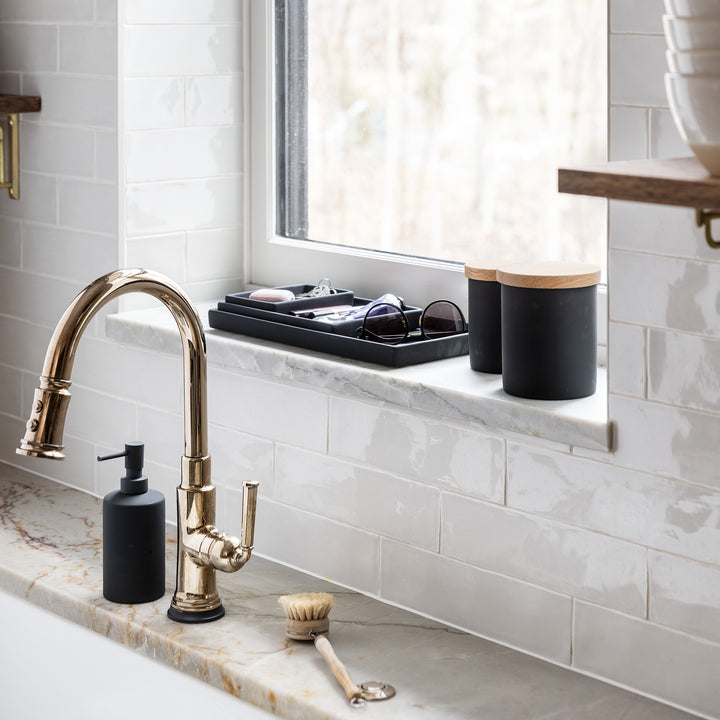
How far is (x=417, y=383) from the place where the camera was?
143 cm

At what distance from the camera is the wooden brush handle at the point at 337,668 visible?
1.27m

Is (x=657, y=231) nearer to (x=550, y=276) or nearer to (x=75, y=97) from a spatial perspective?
(x=550, y=276)

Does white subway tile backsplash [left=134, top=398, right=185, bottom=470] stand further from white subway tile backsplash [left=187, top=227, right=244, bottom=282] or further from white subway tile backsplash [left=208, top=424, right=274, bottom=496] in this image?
white subway tile backsplash [left=187, top=227, right=244, bottom=282]

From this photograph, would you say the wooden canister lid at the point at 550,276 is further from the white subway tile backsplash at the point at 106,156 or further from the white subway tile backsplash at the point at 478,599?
the white subway tile backsplash at the point at 106,156

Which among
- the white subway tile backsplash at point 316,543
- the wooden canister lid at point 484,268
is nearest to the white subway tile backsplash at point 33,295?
the white subway tile backsplash at point 316,543

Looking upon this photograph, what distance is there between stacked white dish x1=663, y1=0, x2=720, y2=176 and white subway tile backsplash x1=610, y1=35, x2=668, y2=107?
306 mm

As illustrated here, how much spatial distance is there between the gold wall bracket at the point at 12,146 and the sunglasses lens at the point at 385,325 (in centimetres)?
70

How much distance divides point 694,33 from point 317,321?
825 millimetres

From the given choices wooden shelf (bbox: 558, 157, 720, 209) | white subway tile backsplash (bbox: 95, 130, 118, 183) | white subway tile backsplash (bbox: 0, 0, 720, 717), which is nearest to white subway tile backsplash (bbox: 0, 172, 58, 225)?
white subway tile backsplash (bbox: 0, 0, 720, 717)

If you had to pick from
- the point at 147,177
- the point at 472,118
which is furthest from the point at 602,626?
the point at 147,177

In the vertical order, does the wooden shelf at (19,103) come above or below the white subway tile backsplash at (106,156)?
above

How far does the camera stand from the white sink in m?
1.41

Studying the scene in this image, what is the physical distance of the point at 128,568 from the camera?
4.94 ft

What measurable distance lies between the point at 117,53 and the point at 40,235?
354 mm
